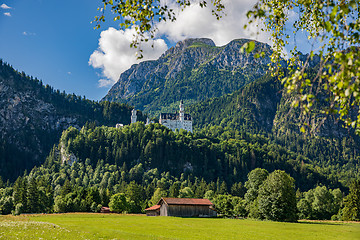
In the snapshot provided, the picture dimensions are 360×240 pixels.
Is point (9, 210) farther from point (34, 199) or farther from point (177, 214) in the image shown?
point (177, 214)

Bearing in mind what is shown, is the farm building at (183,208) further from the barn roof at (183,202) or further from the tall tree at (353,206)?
the tall tree at (353,206)

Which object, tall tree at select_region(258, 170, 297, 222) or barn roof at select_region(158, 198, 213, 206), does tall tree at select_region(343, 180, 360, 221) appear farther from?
barn roof at select_region(158, 198, 213, 206)

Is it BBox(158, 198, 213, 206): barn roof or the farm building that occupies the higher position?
BBox(158, 198, 213, 206): barn roof

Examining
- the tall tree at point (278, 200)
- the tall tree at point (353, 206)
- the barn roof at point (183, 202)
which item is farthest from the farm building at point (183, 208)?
the tall tree at point (353, 206)

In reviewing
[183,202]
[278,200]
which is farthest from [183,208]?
[278,200]

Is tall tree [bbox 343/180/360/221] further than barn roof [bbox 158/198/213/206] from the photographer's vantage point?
No

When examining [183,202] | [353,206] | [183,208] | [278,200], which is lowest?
[183,208]

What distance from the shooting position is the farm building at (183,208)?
94125mm

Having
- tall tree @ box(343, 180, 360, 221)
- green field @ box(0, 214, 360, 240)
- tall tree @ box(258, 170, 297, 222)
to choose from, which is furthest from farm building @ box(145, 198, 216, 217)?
tall tree @ box(343, 180, 360, 221)

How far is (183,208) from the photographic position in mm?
95438

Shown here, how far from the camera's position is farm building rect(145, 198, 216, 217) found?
309ft

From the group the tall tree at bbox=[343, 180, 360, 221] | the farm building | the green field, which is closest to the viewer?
the green field

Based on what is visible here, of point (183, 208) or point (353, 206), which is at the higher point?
point (353, 206)

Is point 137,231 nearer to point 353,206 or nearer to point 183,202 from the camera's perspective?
point 183,202
